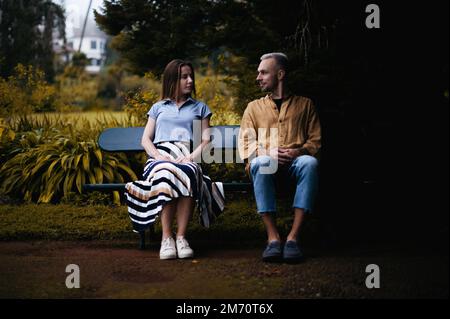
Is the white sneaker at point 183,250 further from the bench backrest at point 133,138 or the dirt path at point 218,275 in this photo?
the bench backrest at point 133,138

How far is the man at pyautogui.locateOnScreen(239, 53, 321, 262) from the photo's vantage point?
3.65 metres

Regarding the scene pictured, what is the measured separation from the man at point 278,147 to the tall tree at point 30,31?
15593 millimetres

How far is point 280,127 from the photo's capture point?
3.96m

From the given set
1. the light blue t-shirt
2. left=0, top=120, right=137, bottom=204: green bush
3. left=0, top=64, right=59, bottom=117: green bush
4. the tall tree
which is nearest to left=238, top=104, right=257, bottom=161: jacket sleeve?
the light blue t-shirt

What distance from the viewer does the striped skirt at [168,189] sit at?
3793 mm

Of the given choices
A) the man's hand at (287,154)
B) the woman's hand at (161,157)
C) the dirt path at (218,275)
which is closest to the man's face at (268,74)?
the man's hand at (287,154)

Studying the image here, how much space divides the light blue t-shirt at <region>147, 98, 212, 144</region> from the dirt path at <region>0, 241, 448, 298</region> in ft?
3.03

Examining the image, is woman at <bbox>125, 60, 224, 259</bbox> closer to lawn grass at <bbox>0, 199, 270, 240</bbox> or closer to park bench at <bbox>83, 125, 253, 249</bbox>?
park bench at <bbox>83, 125, 253, 249</bbox>

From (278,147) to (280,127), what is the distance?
0.57 feet

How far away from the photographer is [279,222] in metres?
4.86

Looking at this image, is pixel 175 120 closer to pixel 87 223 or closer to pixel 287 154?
pixel 287 154

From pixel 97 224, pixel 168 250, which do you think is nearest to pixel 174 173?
pixel 168 250
